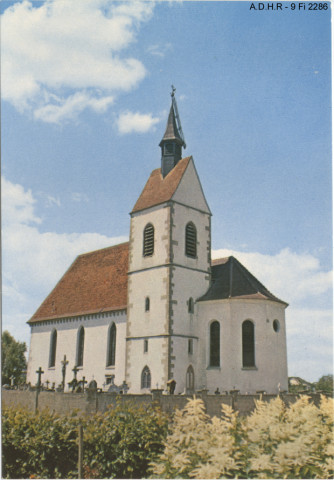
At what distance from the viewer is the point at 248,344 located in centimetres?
2802

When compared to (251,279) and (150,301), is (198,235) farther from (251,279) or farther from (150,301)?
(150,301)

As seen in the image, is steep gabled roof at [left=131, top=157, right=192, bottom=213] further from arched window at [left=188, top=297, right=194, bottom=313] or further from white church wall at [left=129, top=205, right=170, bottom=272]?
arched window at [left=188, top=297, right=194, bottom=313]

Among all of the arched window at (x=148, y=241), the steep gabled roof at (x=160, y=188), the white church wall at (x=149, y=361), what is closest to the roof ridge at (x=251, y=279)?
the arched window at (x=148, y=241)

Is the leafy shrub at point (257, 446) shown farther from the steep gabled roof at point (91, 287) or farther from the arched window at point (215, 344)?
the steep gabled roof at point (91, 287)

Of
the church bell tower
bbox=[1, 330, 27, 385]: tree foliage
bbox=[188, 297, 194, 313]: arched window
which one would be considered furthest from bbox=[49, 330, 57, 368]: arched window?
bbox=[188, 297, 194, 313]: arched window

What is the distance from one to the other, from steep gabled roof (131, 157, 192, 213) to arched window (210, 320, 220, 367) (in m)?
8.95

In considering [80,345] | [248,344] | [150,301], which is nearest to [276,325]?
[248,344]

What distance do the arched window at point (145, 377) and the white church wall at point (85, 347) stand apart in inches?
89.7

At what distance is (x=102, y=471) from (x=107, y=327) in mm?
23588

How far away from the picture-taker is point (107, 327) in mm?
33281

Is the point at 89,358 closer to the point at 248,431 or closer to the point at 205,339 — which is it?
the point at 205,339

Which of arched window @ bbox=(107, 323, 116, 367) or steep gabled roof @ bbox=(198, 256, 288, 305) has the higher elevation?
steep gabled roof @ bbox=(198, 256, 288, 305)

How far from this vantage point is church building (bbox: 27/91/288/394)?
2795cm

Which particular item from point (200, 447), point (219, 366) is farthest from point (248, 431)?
point (219, 366)
